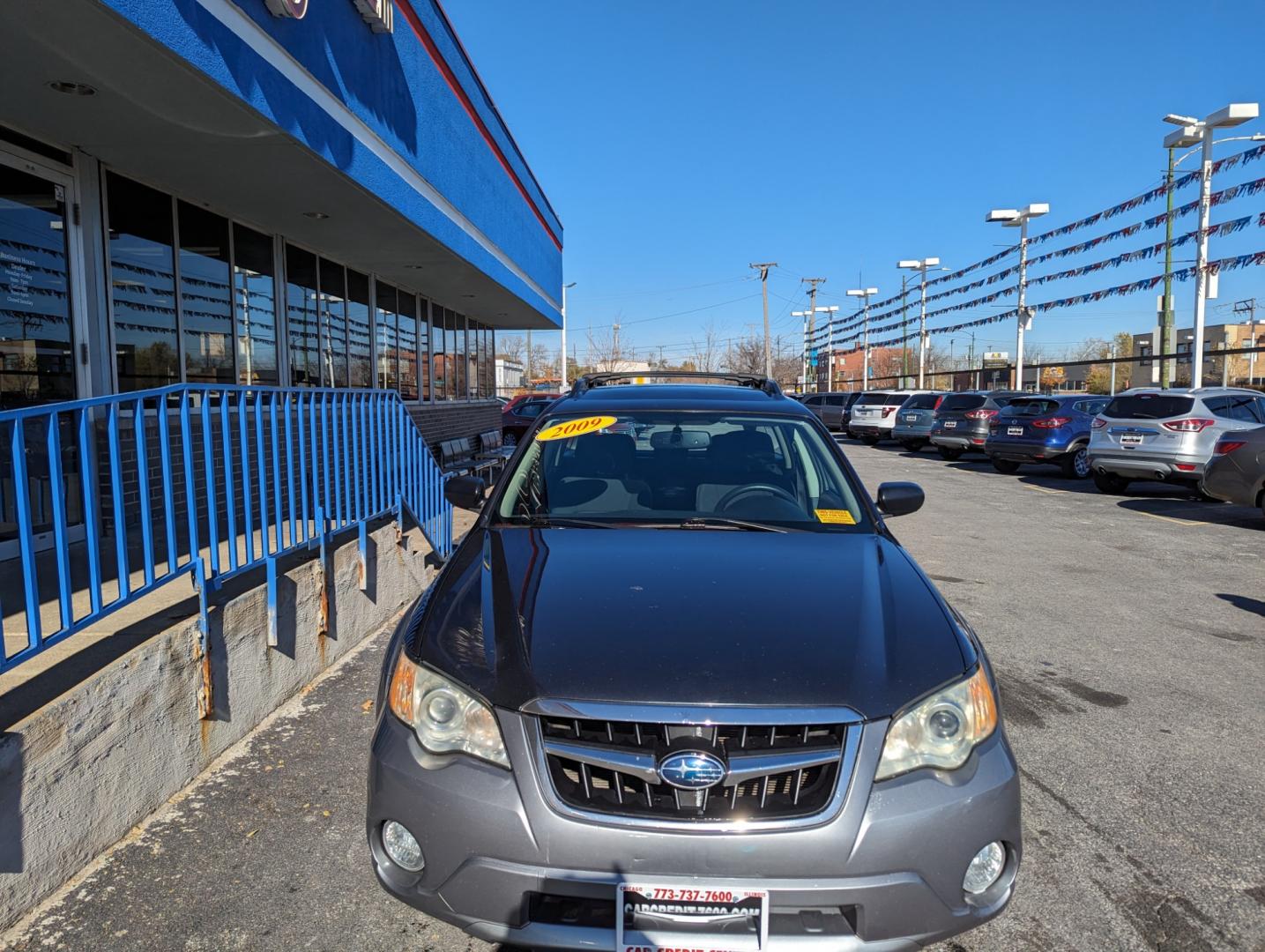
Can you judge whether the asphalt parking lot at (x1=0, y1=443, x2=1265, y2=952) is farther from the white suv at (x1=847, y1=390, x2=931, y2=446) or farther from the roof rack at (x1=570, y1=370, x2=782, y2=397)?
the white suv at (x1=847, y1=390, x2=931, y2=446)

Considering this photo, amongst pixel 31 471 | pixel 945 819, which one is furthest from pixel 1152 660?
pixel 31 471

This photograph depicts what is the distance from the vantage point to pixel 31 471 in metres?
3.15

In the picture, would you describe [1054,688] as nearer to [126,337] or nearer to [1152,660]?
[1152,660]

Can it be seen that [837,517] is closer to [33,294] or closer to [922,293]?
[33,294]

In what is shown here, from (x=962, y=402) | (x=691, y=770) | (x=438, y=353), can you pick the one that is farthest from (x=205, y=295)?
(x=962, y=402)

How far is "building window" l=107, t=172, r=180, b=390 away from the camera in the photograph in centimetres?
696

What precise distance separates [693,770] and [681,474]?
1902mm

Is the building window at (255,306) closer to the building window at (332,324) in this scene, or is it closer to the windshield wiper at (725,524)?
the building window at (332,324)

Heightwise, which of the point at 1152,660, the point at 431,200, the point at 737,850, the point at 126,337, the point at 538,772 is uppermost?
the point at 431,200

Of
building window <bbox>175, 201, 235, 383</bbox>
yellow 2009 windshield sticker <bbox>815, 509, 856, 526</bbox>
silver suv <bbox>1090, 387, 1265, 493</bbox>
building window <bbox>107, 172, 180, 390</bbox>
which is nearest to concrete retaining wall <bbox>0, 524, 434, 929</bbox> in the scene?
yellow 2009 windshield sticker <bbox>815, 509, 856, 526</bbox>

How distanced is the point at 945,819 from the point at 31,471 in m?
3.21

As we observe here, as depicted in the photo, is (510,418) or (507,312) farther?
(510,418)

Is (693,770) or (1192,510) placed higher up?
(693,770)

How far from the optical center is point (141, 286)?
7.24 metres
